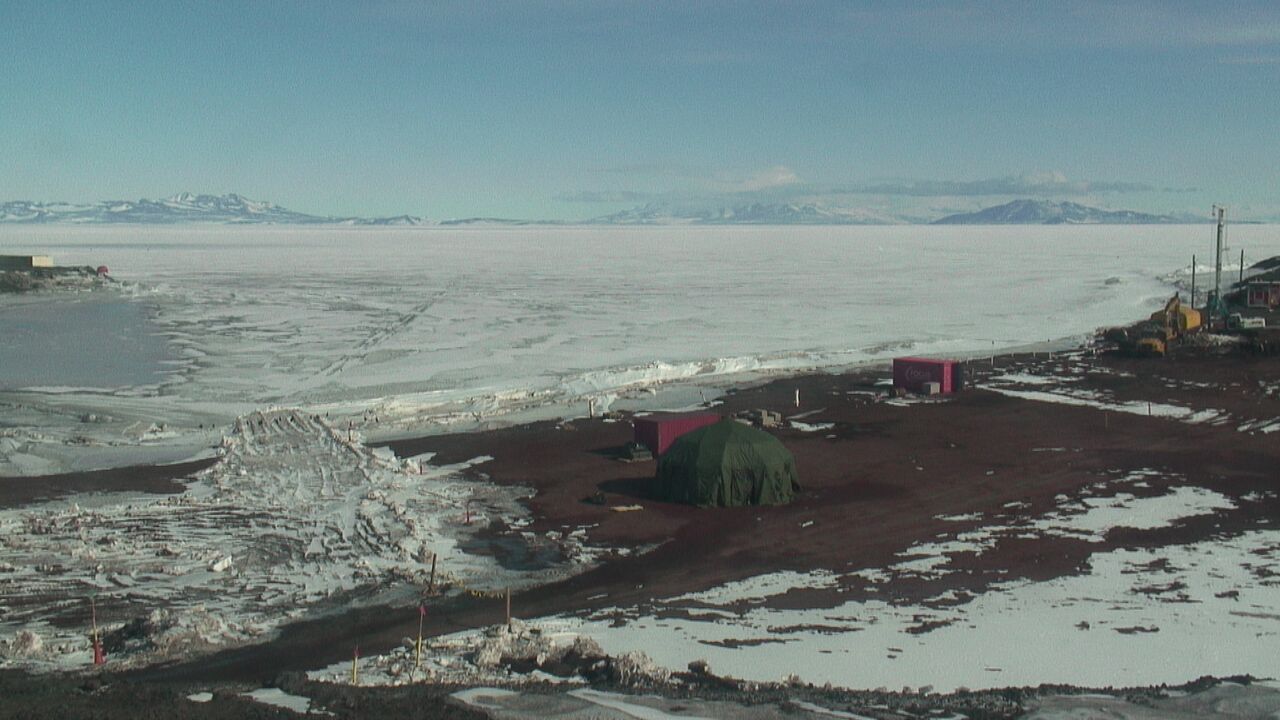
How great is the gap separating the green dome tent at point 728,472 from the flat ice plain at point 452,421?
3372 mm

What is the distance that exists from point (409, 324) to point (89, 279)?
36733 millimetres

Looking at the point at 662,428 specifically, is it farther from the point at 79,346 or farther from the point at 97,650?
the point at 79,346

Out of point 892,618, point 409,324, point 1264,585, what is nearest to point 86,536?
point 892,618

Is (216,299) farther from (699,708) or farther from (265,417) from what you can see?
(699,708)

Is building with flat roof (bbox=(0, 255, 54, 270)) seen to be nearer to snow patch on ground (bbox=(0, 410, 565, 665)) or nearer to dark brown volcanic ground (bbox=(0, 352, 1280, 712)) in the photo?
dark brown volcanic ground (bbox=(0, 352, 1280, 712))

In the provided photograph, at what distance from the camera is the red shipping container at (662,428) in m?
26.5

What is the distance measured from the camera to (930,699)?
1245 cm

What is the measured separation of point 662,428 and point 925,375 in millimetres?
11927

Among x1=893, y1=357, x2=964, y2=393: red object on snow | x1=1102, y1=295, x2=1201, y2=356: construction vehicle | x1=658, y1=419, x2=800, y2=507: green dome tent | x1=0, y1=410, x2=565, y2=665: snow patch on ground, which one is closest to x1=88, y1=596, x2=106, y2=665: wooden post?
x1=0, y1=410, x2=565, y2=665: snow patch on ground

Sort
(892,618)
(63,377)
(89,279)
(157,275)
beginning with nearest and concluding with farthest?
(892,618) < (63,377) < (89,279) < (157,275)

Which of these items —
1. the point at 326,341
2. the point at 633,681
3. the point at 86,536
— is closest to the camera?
the point at 633,681

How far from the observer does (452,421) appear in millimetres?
31125

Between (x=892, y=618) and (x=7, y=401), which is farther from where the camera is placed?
(x=7, y=401)

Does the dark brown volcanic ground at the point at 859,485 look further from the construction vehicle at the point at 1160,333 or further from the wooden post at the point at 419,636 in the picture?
the construction vehicle at the point at 1160,333
